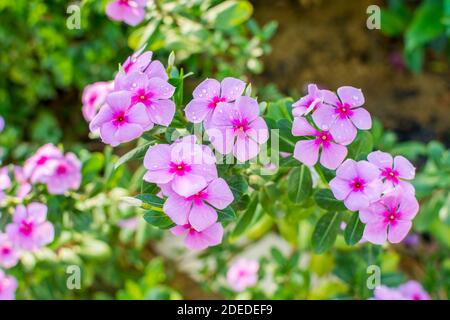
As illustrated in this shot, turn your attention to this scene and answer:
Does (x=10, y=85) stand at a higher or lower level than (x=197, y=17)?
higher

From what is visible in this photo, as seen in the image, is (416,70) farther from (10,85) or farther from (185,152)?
(185,152)

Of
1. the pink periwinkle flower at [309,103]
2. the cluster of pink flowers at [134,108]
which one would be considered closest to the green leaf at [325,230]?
the pink periwinkle flower at [309,103]

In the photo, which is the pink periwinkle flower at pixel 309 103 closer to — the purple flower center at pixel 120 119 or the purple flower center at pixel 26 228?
the purple flower center at pixel 120 119

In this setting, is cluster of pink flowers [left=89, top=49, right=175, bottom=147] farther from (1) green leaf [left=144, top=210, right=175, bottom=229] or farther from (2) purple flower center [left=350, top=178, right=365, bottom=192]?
(2) purple flower center [left=350, top=178, right=365, bottom=192]

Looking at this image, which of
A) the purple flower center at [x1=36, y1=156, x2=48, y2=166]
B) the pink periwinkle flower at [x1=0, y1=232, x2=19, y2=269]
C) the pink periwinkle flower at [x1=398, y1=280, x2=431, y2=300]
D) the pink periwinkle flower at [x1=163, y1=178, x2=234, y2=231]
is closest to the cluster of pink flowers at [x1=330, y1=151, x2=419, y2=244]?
the pink periwinkle flower at [x1=163, y1=178, x2=234, y2=231]

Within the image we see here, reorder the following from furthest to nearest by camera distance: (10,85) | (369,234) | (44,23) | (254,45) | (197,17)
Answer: (10,85), (44,23), (254,45), (197,17), (369,234)

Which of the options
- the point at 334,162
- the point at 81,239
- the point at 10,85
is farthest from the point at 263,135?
the point at 10,85
